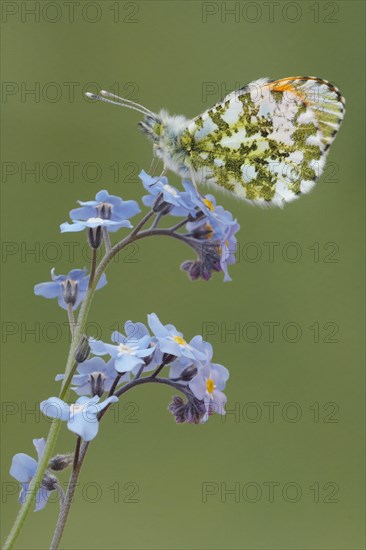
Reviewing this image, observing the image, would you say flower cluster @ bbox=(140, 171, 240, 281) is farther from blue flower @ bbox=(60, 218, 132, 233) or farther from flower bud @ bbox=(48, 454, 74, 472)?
flower bud @ bbox=(48, 454, 74, 472)

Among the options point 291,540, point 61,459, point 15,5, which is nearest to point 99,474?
point 291,540

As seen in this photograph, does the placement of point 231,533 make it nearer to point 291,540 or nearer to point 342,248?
point 291,540

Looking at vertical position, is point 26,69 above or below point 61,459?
above

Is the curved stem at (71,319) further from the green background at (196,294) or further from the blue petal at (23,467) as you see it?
the green background at (196,294)

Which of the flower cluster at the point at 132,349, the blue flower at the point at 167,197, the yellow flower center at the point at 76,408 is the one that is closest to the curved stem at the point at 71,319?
the flower cluster at the point at 132,349

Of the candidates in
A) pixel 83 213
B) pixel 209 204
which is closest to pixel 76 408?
pixel 83 213

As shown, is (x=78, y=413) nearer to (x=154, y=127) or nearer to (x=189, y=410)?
(x=189, y=410)
